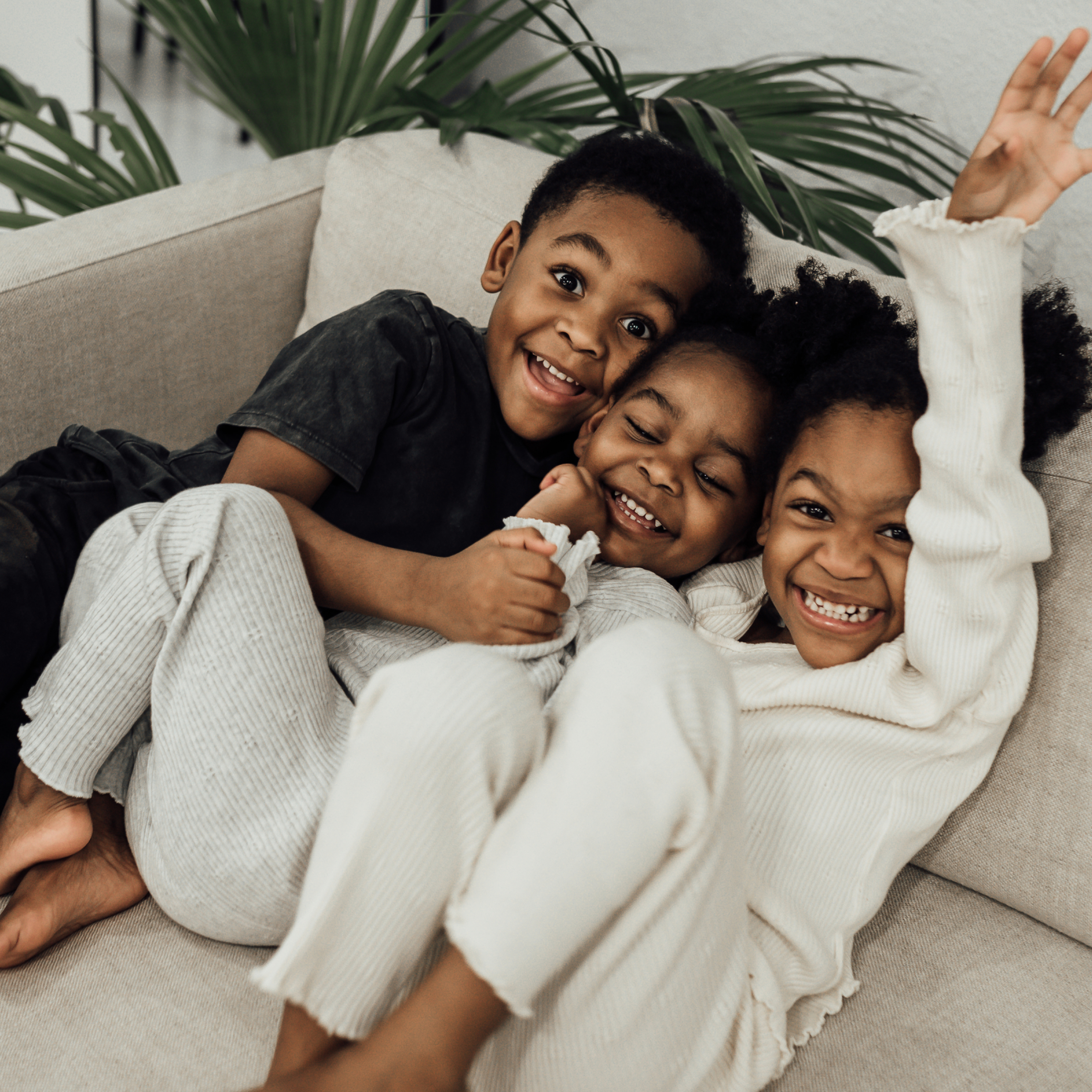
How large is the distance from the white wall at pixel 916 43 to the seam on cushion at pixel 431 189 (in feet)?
2.03

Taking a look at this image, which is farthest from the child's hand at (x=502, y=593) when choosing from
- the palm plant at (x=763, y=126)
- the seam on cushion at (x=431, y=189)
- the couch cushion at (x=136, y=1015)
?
the palm plant at (x=763, y=126)

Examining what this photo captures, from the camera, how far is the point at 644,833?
2.16 ft

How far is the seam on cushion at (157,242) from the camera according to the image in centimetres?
122

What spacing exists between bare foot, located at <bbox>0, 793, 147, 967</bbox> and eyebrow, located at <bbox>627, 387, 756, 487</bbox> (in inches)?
27.6

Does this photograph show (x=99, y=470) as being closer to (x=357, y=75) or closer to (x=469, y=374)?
(x=469, y=374)

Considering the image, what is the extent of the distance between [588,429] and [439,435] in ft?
0.65

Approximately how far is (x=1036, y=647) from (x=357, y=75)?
1.45 m

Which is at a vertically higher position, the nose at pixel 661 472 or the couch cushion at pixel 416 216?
the couch cushion at pixel 416 216

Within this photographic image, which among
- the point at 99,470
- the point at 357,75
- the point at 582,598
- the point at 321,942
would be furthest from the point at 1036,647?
the point at 357,75

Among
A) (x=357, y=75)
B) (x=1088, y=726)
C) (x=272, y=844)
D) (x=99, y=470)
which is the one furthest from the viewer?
(x=357, y=75)

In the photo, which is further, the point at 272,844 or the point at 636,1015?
the point at 272,844

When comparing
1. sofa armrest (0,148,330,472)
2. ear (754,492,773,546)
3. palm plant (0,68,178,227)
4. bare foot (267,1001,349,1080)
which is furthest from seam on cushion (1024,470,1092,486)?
palm plant (0,68,178,227)

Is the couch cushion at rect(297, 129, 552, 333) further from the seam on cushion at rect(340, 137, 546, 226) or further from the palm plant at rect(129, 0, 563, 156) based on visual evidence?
the palm plant at rect(129, 0, 563, 156)

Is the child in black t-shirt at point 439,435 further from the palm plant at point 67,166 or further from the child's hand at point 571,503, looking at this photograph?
the palm plant at point 67,166
